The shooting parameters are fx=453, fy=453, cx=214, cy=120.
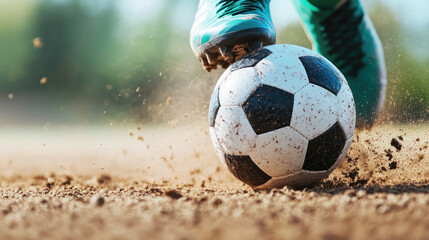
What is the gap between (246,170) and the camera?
98.5 inches

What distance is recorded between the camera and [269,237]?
1.45m

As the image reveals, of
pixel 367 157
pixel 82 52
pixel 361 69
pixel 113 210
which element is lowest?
pixel 367 157

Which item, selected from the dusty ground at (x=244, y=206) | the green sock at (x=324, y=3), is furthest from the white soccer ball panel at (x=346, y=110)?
the green sock at (x=324, y=3)

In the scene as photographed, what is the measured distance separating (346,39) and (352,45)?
0.07 m

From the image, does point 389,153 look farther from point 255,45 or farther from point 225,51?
point 225,51

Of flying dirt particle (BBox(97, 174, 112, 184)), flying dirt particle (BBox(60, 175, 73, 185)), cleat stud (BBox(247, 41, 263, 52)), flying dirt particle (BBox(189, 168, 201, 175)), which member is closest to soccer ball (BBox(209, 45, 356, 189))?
cleat stud (BBox(247, 41, 263, 52))

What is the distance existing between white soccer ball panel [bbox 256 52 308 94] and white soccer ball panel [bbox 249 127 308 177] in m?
0.24

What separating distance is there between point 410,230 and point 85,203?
1505mm

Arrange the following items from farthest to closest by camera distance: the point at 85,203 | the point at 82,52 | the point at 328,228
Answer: the point at 82,52 → the point at 85,203 → the point at 328,228

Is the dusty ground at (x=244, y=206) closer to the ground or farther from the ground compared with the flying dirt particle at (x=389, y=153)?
farther from the ground

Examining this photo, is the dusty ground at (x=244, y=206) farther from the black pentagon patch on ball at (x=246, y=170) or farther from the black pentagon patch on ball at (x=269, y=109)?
the black pentagon patch on ball at (x=269, y=109)

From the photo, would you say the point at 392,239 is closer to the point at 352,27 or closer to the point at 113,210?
the point at 113,210

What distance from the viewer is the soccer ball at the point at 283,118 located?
236 cm

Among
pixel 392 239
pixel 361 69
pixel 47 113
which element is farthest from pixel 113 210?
pixel 47 113
